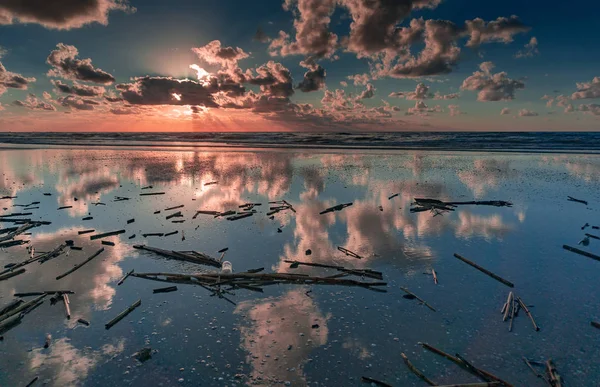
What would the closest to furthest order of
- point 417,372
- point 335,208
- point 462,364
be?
point 417,372
point 462,364
point 335,208

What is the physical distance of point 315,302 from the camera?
794cm

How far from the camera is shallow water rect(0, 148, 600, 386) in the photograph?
5.86 metres

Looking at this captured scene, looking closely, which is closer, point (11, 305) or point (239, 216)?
point (11, 305)

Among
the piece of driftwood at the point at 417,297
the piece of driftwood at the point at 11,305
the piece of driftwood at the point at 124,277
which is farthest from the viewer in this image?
the piece of driftwood at the point at 124,277

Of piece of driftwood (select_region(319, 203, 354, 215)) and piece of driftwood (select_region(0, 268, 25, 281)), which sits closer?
piece of driftwood (select_region(0, 268, 25, 281))

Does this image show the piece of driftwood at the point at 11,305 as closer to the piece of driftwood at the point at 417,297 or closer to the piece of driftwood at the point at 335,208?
the piece of driftwood at the point at 417,297

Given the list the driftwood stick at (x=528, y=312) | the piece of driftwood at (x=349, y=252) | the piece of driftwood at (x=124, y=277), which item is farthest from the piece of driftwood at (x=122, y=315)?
the driftwood stick at (x=528, y=312)

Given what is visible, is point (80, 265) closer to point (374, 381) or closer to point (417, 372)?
point (374, 381)

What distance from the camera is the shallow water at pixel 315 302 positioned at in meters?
5.86

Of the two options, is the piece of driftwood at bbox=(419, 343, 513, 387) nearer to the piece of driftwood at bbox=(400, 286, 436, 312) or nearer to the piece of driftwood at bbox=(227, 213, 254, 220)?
the piece of driftwood at bbox=(400, 286, 436, 312)

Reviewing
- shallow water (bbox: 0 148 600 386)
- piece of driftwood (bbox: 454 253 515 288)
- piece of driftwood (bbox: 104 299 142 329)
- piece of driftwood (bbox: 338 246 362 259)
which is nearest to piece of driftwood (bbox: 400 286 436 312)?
shallow water (bbox: 0 148 600 386)

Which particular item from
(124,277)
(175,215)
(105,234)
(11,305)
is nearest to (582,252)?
(124,277)

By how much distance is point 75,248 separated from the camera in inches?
447

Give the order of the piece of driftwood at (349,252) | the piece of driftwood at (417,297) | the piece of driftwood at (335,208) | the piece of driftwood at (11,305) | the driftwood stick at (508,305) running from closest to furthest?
the driftwood stick at (508,305) < the piece of driftwood at (11,305) < the piece of driftwood at (417,297) < the piece of driftwood at (349,252) < the piece of driftwood at (335,208)
